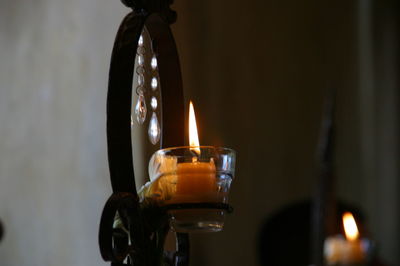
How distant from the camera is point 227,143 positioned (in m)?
2.16

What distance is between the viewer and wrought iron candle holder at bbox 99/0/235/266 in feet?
1.36

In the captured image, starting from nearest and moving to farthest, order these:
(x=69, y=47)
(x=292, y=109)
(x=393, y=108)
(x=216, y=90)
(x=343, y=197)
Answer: (x=69, y=47), (x=216, y=90), (x=292, y=109), (x=343, y=197), (x=393, y=108)

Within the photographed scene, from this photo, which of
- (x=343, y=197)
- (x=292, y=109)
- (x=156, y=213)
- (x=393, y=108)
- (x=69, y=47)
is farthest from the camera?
(x=393, y=108)

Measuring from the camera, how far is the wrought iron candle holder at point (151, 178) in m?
0.41

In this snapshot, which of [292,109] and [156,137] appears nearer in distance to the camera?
[156,137]

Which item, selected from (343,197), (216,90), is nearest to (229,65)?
(216,90)

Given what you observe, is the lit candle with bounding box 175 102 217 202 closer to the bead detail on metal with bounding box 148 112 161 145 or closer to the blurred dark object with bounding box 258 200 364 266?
the bead detail on metal with bounding box 148 112 161 145

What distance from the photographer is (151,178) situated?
0.44 metres

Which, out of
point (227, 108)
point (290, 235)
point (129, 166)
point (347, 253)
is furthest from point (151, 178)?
point (290, 235)

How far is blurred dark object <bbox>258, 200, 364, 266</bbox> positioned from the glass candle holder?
6.17 ft

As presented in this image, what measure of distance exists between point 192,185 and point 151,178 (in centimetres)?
4

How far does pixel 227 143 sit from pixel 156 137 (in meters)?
1.66

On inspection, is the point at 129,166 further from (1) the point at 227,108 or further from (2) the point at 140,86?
(1) the point at 227,108

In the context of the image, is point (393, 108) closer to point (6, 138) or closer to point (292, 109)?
point (292, 109)
